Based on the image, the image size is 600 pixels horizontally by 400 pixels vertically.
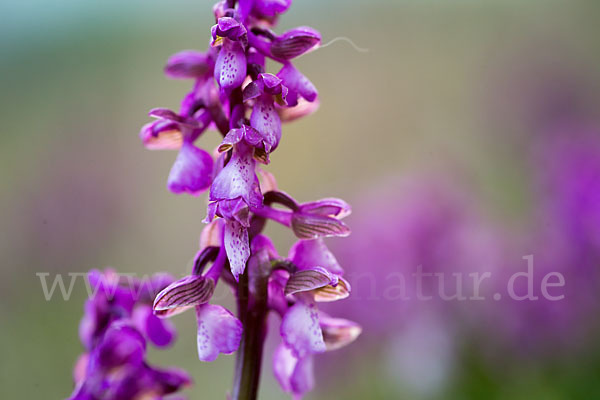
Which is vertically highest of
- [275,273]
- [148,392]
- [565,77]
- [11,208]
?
[565,77]

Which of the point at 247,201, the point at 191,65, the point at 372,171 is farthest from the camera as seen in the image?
the point at 372,171

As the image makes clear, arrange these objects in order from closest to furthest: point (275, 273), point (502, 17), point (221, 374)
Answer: point (275, 273)
point (221, 374)
point (502, 17)

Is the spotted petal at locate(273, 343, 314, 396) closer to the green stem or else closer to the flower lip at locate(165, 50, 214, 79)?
the green stem

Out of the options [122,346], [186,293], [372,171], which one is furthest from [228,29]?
[372,171]

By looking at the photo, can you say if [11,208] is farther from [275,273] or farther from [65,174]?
[275,273]

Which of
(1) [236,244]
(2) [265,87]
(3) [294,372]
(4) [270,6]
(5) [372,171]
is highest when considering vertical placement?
(5) [372,171]

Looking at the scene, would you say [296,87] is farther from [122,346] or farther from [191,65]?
[122,346]

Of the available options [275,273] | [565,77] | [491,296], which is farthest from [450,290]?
[565,77]
